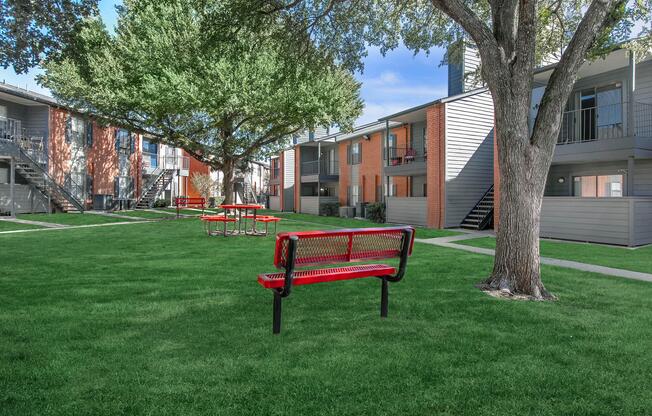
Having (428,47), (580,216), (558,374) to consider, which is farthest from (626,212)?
(558,374)

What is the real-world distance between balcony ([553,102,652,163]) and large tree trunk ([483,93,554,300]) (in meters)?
9.81

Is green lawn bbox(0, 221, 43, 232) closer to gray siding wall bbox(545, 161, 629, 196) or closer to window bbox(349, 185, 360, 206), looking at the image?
window bbox(349, 185, 360, 206)

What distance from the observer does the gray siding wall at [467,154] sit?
20562 millimetres

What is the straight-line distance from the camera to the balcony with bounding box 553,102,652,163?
1414 centimetres

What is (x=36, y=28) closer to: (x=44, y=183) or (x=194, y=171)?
(x=44, y=183)

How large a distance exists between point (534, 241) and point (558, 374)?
3.30 meters

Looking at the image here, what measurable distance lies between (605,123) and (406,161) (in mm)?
10420

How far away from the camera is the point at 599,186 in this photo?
57.6 feet

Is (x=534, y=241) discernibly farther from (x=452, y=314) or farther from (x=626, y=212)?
(x=626, y=212)

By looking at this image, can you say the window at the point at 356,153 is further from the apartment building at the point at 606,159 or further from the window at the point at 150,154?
the window at the point at 150,154

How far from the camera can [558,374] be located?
3688 mm

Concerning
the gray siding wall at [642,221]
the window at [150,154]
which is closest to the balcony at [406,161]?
the gray siding wall at [642,221]

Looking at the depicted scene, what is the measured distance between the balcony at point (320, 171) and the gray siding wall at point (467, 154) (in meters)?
13.8

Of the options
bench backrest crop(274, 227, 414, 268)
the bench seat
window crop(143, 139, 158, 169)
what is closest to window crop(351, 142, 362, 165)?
window crop(143, 139, 158, 169)
